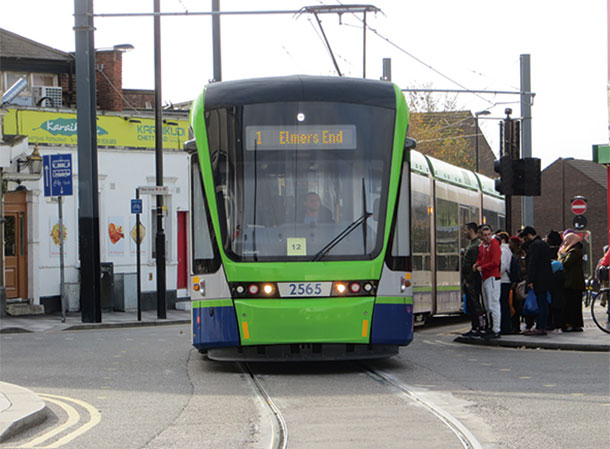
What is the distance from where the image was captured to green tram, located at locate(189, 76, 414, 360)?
41.1 feet

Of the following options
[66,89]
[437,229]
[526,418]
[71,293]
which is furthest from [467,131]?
[526,418]

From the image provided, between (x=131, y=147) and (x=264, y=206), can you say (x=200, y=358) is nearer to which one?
(x=264, y=206)

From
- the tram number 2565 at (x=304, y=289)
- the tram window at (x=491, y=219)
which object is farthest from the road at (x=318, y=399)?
the tram window at (x=491, y=219)

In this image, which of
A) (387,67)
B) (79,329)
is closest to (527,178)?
(387,67)

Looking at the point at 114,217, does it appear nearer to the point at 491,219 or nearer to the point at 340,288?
the point at 491,219

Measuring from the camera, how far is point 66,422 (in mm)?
9484

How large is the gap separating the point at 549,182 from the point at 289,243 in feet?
236

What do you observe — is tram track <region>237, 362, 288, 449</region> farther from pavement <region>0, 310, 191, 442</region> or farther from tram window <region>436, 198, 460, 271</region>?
tram window <region>436, 198, 460, 271</region>

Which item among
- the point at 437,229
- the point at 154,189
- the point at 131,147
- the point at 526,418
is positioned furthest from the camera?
the point at 131,147

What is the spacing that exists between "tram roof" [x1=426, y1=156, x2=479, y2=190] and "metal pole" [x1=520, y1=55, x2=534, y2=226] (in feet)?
4.02

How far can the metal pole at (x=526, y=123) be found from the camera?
25.5 m

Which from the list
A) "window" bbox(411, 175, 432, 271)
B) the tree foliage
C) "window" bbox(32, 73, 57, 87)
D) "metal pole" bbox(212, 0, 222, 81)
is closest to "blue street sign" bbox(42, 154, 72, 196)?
"metal pole" bbox(212, 0, 222, 81)

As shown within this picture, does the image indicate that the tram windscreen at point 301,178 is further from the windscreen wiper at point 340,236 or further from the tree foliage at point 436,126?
the tree foliage at point 436,126

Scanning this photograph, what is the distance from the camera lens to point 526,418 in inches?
360
